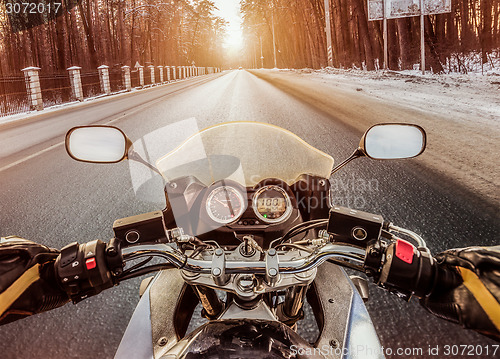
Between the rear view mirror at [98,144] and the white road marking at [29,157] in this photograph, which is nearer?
the rear view mirror at [98,144]

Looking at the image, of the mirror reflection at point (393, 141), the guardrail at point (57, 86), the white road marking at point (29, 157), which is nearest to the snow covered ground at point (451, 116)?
the mirror reflection at point (393, 141)

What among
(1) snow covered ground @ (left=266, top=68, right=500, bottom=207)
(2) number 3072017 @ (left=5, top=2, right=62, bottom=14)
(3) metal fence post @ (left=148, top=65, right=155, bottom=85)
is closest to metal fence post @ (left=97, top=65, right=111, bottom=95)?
(2) number 3072017 @ (left=5, top=2, right=62, bottom=14)

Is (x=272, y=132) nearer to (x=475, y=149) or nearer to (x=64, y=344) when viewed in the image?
(x=64, y=344)

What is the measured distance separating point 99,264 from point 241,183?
737mm

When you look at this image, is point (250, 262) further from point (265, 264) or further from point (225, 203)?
point (225, 203)

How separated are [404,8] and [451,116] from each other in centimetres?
986

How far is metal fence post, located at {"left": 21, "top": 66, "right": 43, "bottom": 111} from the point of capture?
17.1 metres

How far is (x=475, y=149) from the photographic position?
6016mm

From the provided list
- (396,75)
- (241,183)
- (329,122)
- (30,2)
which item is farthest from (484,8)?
(30,2)

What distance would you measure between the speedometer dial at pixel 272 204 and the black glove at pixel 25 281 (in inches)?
28.8

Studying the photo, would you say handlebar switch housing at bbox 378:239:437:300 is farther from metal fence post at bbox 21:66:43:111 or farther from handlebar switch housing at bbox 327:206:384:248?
metal fence post at bbox 21:66:43:111

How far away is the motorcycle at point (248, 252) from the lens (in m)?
1.06

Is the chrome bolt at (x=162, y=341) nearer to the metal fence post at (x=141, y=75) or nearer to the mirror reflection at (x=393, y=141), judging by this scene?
the mirror reflection at (x=393, y=141)

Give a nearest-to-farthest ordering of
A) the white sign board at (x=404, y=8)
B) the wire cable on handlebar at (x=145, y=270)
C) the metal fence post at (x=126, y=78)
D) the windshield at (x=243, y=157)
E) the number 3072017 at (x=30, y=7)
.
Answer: the wire cable on handlebar at (x=145, y=270) → the windshield at (x=243, y=157) → the white sign board at (x=404, y=8) → the metal fence post at (x=126, y=78) → the number 3072017 at (x=30, y=7)
